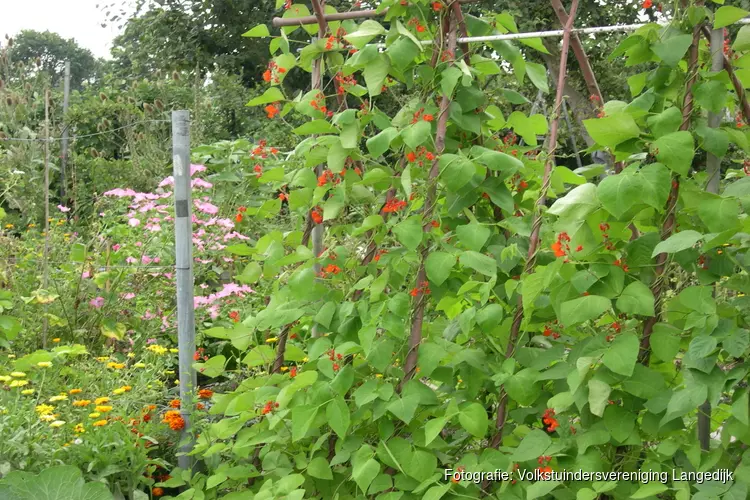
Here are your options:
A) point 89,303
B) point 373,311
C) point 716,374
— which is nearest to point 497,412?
point 373,311

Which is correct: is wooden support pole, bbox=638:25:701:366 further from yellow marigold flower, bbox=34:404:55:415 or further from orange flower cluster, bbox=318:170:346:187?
yellow marigold flower, bbox=34:404:55:415

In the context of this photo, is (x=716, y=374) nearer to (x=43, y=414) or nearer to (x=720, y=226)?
(x=720, y=226)

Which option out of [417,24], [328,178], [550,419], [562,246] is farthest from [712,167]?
[328,178]

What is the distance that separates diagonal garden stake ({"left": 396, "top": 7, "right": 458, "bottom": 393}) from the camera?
208cm

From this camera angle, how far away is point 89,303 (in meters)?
3.83

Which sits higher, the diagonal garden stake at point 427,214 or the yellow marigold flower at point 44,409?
the diagonal garden stake at point 427,214

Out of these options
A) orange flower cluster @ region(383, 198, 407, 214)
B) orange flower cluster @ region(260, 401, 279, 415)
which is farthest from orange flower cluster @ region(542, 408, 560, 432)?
orange flower cluster @ region(260, 401, 279, 415)

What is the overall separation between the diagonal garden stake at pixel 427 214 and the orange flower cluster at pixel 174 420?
3.39 feet

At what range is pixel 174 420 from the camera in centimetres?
277

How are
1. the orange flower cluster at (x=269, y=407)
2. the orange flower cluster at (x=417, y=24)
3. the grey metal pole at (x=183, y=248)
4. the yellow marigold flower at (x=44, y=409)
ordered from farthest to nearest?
the grey metal pole at (x=183, y=248) < the yellow marigold flower at (x=44, y=409) < the orange flower cluster at (x=269, y=407) < the orange flower cluster at (x=417, y=24)

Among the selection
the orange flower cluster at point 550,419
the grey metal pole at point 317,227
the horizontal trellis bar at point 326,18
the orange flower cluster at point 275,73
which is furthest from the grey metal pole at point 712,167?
the orange flower cluster at point 275,73

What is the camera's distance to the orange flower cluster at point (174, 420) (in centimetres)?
277

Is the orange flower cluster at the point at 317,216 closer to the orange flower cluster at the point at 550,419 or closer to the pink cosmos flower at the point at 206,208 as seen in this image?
the orange flower cluster at the point at 550,419

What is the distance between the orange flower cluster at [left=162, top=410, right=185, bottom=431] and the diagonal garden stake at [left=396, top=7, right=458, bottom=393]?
1034 mm
